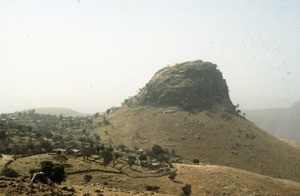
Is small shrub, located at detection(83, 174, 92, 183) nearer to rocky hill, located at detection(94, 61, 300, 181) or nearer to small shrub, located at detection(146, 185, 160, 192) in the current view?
small shrub, located at detection(146, 185, 160, 192)

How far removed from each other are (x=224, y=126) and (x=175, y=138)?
27.0 metres

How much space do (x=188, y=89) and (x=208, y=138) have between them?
41847mm

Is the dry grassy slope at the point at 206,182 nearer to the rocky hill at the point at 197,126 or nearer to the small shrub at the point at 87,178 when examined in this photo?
the small shrub at the point at 87,178

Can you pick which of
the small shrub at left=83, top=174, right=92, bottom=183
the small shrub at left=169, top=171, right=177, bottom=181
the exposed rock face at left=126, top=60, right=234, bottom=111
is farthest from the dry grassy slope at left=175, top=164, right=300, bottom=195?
the exposed rock face at left=126, top=60, right=234, bottom=111

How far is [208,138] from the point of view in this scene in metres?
140

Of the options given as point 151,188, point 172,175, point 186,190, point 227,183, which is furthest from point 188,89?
point 186,190

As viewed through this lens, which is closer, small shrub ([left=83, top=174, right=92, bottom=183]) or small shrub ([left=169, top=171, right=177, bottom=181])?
small shrub ([left=83, top=174, right=92, bottom=183])

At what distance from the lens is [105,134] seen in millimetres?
147875

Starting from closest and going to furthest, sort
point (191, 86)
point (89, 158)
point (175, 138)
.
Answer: point (89, 158)
point (175, 138)
point (191, 86)

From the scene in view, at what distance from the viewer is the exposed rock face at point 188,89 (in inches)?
6757

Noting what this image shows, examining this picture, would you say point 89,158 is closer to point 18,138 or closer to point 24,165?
point 24,165

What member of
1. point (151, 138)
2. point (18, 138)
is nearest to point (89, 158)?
point (18, 138)

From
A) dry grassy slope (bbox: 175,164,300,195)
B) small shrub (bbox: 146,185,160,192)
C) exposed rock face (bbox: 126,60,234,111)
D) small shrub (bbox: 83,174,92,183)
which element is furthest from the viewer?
exposed rock face (bbox: 126,60,234,111)

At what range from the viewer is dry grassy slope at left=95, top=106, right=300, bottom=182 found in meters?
124
